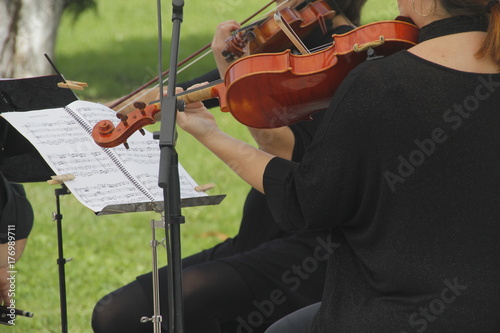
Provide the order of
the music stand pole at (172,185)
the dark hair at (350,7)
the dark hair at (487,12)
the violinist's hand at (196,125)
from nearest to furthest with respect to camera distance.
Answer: the dark hair at (487,12) → the music stand pole at (172,185) → the violinist's hand at (196,125) → the dark hair at (350,7)

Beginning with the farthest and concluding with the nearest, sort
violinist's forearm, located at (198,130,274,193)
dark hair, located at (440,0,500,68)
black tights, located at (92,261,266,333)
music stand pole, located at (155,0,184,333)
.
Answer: black tights, located at (92,261,266,333)
violinist's forearm, located at (198,130,274,193)
music stand pole, located at (155,0,184,333)
dark hair, located at (440,0,500,68)

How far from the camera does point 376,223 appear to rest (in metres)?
1.47

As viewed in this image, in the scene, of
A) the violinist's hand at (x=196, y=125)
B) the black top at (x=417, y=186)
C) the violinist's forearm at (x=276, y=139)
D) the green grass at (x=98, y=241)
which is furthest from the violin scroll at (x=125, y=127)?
the green grass at (x=98, y=241)

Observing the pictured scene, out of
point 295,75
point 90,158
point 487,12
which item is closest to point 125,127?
point 90,158

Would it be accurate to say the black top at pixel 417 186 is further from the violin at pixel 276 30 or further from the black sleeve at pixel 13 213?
the black sleeve at pixel 13 213

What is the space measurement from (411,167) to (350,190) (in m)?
0.13

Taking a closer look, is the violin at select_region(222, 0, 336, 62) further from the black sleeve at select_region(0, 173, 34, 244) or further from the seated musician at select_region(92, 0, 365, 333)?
the black sleeve at select_region(0, 173, 34, 244)

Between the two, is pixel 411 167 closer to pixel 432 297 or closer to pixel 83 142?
pixel 432 297

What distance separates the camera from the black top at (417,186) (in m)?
1.41

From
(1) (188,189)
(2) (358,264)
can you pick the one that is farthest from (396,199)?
(1) (188,189)

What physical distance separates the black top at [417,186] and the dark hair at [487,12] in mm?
50

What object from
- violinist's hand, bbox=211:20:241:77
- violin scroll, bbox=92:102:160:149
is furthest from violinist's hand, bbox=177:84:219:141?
violinist's hand, bbox=211:20:241:77

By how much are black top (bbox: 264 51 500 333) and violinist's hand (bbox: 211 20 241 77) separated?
2.86 ft

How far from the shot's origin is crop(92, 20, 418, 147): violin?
5.53 feet
